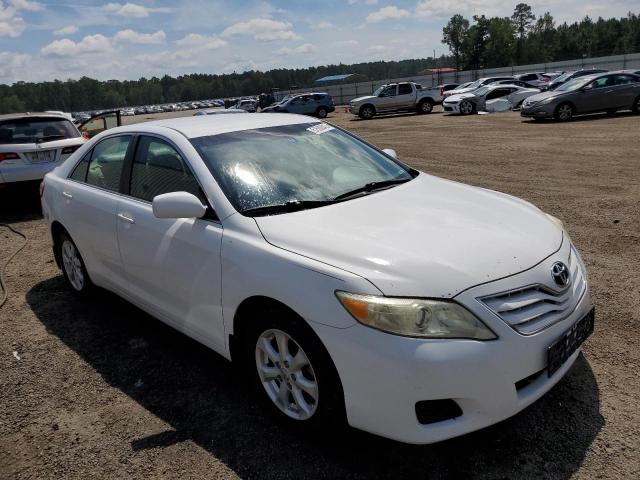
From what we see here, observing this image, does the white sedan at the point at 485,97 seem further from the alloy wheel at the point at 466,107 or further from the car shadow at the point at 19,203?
the car shadow at the point at 19,203

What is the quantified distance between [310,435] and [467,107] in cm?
2451

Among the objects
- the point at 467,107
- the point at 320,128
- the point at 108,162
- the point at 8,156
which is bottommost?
the point at 467,107

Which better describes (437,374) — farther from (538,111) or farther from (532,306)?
(538,111)

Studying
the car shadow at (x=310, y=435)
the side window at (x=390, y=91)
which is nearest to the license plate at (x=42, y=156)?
the car shadow at (x=310, y=435)

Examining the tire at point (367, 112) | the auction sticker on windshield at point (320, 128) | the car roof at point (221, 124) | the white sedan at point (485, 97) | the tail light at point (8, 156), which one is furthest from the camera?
the tire at point (367, 112)

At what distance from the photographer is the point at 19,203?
968 centimetres

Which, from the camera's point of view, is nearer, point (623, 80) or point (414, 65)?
point (623, 80)

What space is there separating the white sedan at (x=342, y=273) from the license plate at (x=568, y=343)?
1 centimetres

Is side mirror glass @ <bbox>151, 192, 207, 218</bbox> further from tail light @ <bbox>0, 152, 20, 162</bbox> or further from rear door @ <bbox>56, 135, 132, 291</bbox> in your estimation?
tail light @ <bbox>0, 152, 20, 162</bbox>

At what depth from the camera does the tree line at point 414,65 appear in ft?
341

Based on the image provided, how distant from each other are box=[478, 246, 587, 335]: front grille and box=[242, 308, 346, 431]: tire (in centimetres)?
78

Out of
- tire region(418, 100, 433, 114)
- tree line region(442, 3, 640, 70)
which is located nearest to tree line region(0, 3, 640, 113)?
tree line region(442, 3, 640, 70)

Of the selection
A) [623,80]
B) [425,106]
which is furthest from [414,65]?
[623,80]

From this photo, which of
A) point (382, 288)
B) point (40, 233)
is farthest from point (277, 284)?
point (40, 233)
